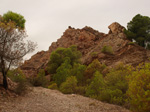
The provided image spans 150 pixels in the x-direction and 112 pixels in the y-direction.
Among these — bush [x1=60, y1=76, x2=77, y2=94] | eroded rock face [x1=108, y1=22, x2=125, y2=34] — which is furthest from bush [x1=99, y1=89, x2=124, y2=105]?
eroded rock face [x1=108, y1=22, x2=125, y2=34]

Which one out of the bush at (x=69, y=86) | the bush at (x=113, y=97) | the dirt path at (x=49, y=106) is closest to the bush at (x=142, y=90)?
the dirt path at (x=49, y=106)

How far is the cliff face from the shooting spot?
31.7 metres

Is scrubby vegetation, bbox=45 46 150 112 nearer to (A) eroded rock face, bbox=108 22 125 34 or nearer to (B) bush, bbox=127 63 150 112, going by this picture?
(B) bush, bbox=127 63 150 112

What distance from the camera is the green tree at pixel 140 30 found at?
37.5 m

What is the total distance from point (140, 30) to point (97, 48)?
11.7 meters

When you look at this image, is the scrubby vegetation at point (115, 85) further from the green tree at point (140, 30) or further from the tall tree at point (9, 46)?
the green tree at point (140, 30)

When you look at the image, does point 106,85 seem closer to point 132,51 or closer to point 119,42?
point 132,51

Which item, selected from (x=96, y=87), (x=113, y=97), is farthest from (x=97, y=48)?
(x=113, y=97)

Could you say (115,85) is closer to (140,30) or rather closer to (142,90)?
(142,90)

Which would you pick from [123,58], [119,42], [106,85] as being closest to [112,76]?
[106,85]

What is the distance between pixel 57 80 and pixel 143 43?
1002 inches

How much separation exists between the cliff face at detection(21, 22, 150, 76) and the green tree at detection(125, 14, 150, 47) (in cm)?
232

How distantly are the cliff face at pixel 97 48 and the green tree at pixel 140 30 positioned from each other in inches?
91.2

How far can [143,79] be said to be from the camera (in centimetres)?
745
